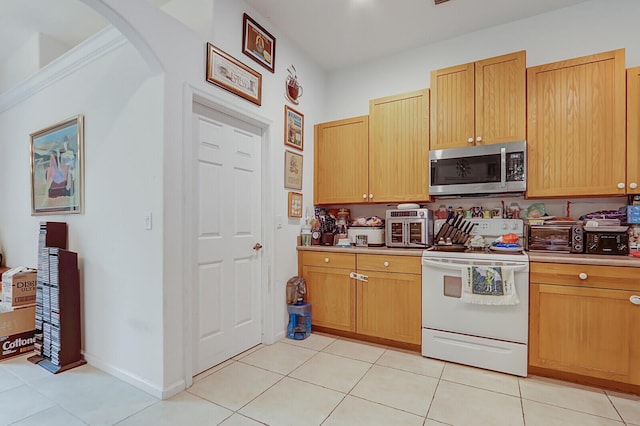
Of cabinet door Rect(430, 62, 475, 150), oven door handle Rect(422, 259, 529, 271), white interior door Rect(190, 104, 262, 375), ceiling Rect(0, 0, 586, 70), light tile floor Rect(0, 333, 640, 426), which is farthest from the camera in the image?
cabinet door Rect(430, 62, 475, 150)

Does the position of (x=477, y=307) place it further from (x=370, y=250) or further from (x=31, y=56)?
(x=31, y=56)

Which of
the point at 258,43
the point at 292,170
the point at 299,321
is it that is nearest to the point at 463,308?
the point at 299,321

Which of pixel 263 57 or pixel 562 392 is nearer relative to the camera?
pixel 562 392

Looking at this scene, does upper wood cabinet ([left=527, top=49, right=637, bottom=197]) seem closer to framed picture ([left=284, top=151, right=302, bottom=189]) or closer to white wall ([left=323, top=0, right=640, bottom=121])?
white wall ([left=323, top=0, right=640, bottom=121])

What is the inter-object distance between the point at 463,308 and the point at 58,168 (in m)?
3.79

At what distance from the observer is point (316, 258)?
317 cm

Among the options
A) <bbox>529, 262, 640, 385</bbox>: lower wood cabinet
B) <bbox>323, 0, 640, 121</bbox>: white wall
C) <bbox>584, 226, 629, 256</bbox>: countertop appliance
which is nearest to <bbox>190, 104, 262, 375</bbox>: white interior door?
<bbox>323, 0, 640, 121</bbox>: white wall

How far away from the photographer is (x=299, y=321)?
3.09 meters


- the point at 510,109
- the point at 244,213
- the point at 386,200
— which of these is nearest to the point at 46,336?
the point at 244,213

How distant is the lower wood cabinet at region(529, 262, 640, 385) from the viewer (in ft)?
6.48

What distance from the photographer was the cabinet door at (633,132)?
2.20 m

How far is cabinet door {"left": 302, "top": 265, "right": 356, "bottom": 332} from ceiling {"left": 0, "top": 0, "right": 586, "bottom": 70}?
239 cm

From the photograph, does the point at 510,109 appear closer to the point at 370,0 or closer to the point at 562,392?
the point at 370,0

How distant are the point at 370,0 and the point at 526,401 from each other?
3.23m
